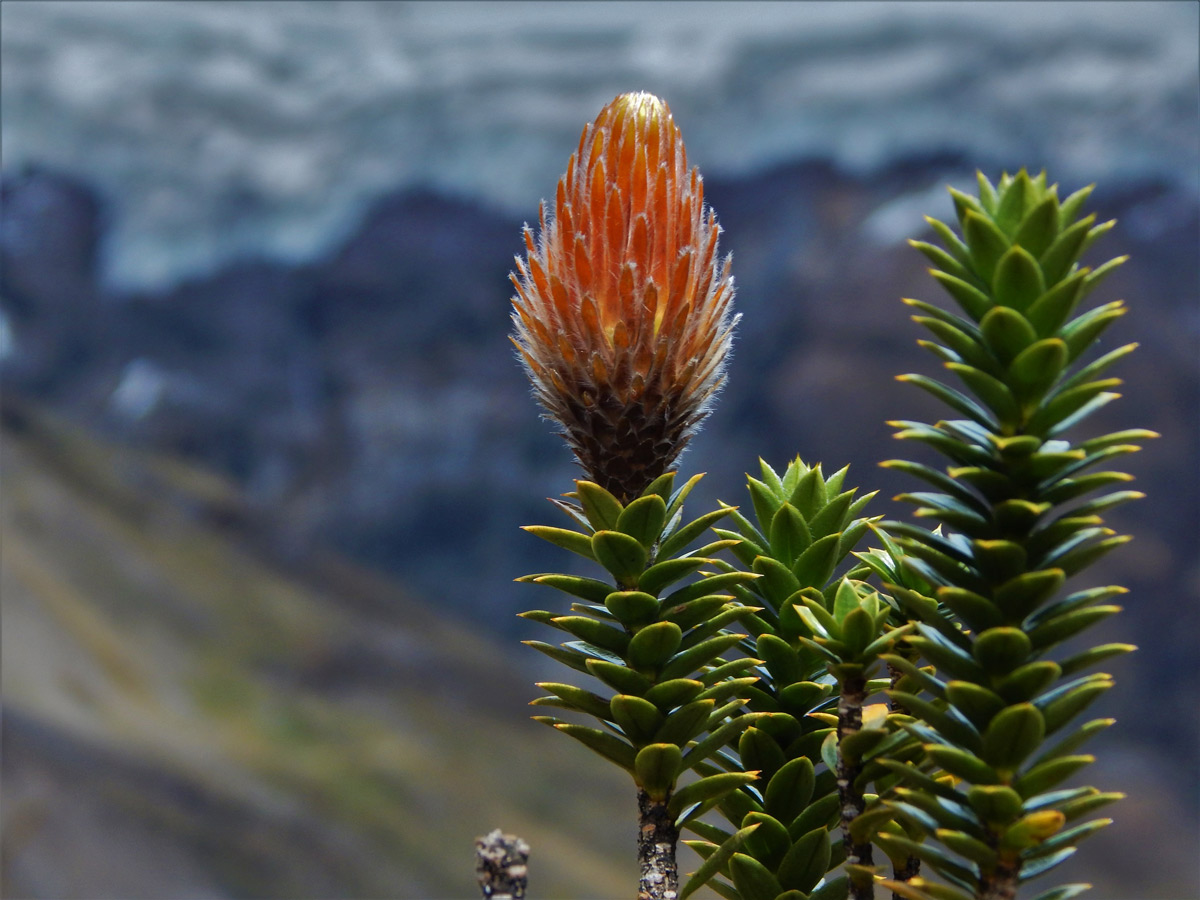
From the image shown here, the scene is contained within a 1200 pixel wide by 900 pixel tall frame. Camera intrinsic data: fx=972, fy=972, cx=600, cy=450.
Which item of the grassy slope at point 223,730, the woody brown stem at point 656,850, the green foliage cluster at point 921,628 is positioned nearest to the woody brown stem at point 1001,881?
the green foliage cluster at point 921,628

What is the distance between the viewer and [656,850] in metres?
0.56

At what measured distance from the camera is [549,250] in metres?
0.56

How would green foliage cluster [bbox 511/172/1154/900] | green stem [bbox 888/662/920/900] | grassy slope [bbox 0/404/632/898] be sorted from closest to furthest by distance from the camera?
green foliage cluster [bbox 511/172/1154/900] → green stem [bbox 888/662/920/900] → grassy slope [bbox 0/404/632/898]

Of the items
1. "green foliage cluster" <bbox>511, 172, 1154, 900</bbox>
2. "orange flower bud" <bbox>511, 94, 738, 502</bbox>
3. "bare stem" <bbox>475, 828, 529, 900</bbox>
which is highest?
"orange flower bud" <bbox>511, 94, 738, 502</bbox>

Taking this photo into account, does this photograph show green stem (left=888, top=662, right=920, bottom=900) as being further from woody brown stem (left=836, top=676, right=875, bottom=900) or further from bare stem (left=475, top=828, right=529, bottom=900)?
bare stem (left=475, top=828, right=529, bottom=900)

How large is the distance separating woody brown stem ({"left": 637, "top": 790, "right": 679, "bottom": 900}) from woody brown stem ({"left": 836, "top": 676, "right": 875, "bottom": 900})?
0.10 meters

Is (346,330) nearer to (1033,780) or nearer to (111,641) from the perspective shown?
(111,641)

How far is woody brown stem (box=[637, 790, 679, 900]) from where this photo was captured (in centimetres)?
55

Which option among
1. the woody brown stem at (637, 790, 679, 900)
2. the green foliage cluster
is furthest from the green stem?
the woody brown stem at (637, 790, 679, 900)

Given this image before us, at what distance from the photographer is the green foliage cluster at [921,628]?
1.51 feet

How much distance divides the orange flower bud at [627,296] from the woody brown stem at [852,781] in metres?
0.17

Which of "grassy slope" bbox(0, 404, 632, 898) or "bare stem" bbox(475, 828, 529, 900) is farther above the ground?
"grassy slope" bbox(0, 404, 632, 898)

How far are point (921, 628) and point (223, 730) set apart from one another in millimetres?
15297

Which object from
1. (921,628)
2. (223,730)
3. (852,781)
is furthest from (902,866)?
(223,730)
